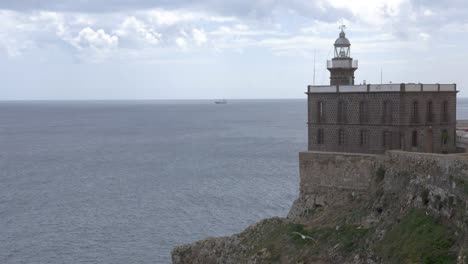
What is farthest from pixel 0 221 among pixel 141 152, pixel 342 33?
pixel 141 152

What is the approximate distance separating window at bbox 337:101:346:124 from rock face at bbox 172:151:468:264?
270 centimetres

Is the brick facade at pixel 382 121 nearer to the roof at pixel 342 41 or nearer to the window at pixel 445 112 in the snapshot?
the window at pixel 445 112

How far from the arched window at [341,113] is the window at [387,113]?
345 cm

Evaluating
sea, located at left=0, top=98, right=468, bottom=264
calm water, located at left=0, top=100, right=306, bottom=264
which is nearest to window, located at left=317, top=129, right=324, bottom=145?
sea, located at left=0, top=98, right=468, bottom=264

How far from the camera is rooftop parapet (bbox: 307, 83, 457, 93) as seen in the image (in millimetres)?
46312

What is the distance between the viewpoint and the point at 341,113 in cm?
4975

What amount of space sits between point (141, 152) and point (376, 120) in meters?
93.1

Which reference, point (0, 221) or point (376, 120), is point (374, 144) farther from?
point (0, 221)

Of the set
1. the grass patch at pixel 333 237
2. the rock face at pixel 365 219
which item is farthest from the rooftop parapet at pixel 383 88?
the grass patch at pixel 333 237

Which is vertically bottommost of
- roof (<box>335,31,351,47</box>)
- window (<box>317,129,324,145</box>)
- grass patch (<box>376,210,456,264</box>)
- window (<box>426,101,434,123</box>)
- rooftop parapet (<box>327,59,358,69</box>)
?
grass patch (<box>376,210,456,264</box>)

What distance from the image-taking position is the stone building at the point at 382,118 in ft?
152

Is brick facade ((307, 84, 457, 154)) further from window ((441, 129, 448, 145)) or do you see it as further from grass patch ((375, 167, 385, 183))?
grass patch ((375, 167, 385, 183))

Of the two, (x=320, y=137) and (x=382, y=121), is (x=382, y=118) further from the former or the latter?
(x=320, y=137)

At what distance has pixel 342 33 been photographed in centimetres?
5462
